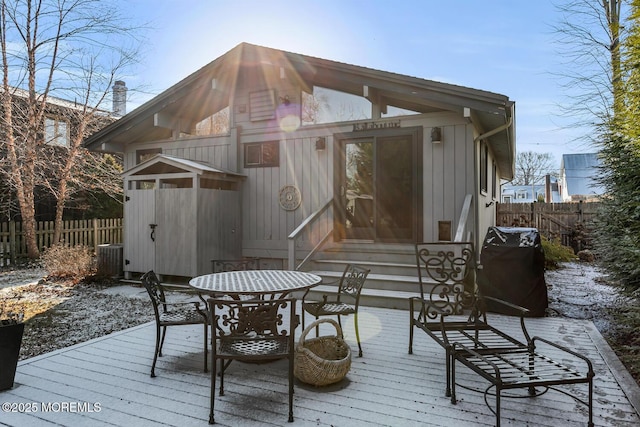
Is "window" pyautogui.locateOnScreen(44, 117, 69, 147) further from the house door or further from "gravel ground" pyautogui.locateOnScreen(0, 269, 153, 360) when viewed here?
the house door

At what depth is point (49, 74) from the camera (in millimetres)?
10688

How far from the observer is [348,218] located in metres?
7.05

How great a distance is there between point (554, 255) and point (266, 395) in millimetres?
9376

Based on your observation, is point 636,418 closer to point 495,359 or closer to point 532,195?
point 495,359

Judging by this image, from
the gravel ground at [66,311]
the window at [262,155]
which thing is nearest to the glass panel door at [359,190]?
the window at [262,155]

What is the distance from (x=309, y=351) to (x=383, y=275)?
336 centimetres

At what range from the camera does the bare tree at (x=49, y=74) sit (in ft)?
33.3

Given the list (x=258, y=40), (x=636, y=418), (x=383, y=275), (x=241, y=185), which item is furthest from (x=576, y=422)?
(x=258, y=40)

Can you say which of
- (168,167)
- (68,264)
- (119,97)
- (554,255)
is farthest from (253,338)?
(119,97)

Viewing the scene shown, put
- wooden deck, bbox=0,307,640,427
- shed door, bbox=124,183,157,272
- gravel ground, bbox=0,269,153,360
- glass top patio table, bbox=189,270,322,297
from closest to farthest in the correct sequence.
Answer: wooden deck, bbox=0,307,640,427 → glass top patio table, bbox=189,270,322,297 → gravel ground, bbox=0,269,153,360 → shed door, bbox=124,183,157,272

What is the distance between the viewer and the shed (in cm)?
680

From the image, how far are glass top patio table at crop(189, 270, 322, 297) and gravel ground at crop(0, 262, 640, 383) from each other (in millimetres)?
1854

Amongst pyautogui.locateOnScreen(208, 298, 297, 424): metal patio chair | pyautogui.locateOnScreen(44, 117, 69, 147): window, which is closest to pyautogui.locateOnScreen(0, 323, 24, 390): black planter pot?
pyautogui.locateOnScreen(208, 298, 297, 424): metal patio chair

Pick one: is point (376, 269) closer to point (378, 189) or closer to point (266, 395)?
point (378, 189)
